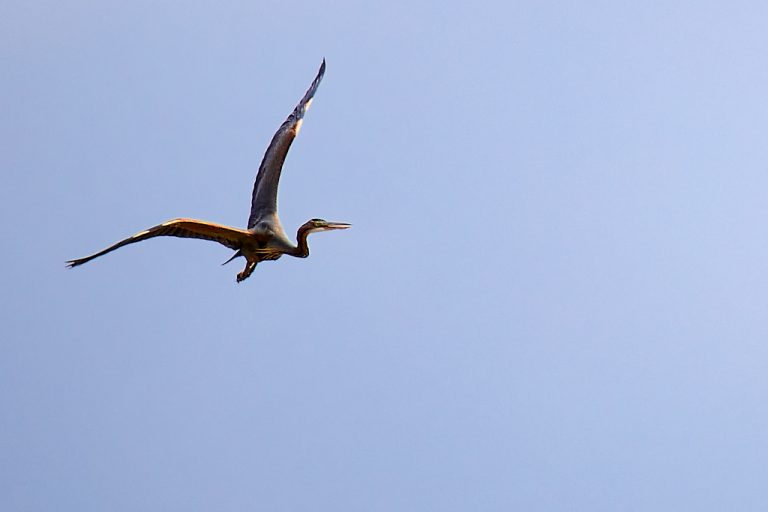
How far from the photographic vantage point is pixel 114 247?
23547 millimetres

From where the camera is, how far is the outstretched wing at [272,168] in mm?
28312

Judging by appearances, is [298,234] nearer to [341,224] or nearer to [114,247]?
[341,224]

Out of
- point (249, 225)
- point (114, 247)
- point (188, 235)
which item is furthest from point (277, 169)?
point (114, 247)

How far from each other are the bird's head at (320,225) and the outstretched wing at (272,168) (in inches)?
41.4

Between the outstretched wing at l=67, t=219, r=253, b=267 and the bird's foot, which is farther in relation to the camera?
the bird's foot

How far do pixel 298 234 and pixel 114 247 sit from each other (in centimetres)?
466

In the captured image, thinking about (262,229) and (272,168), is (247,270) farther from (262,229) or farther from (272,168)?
(272,168)

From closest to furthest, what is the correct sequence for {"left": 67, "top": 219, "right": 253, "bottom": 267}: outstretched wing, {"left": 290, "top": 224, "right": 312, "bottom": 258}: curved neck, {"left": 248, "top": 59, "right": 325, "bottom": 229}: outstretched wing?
{"left": 67, "top": 219, "right": 253, "bottom": 267}: outstretched wing < {"left": 290, "top": 224, "right": 312, "bottom": 258}: curved neck < {"left": 248, "top": 59, "right": 325, "bottom": 229}: outstretched wing

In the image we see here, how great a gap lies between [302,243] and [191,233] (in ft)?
7.90

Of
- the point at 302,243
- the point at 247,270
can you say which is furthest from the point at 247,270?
the point at 302,243

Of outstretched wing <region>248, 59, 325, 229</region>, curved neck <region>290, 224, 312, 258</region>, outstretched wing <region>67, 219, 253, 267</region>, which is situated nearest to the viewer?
outstretched wing <region>67, 219, 253, 267</region>

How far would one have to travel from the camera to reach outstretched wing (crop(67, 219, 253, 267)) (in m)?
23.7

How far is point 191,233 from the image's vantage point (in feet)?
84.5

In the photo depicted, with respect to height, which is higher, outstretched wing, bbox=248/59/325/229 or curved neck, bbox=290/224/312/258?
outstretched wing, bbox=248/59/325/229
